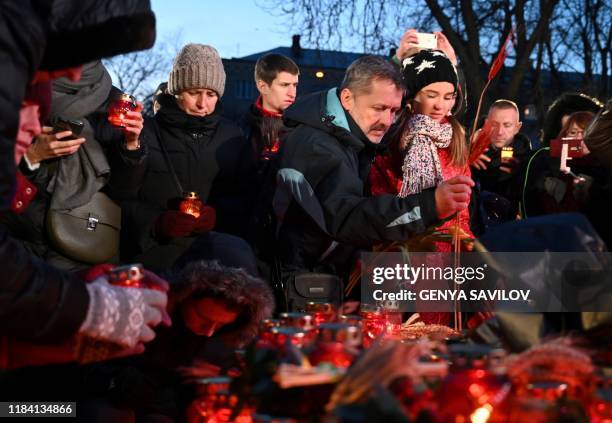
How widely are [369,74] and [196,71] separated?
947mm

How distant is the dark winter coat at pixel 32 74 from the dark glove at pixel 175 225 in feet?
6.97

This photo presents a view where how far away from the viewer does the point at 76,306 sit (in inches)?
64.4

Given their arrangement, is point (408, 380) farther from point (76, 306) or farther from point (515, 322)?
point (76, 306)

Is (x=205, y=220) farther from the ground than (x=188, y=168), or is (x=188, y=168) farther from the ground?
(x=188, y=168)

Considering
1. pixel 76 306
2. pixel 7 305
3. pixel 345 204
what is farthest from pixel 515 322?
pixel 345 204

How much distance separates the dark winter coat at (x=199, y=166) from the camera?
4.09 meters

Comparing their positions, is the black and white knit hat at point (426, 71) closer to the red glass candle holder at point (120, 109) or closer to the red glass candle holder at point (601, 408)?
the red glass candle holder at point (120, 109)

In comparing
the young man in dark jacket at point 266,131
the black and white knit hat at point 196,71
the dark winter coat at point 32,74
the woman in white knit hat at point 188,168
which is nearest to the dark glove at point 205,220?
the woman in white knit hat at point 188,168

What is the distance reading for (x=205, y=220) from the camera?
386 cm

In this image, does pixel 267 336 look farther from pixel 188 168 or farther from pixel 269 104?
pixel 269 104

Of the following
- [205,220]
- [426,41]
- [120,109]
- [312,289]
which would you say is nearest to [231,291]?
[312,289]

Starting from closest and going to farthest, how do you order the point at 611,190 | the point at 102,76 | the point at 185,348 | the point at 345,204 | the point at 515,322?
the point at 515,322, the point at 185,348, the point at 345,204, the point at 102,76, the point at 611,190

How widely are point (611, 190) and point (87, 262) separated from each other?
8.64ft

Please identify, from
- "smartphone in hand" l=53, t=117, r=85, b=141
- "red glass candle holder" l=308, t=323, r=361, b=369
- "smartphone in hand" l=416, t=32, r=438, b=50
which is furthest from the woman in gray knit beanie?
"red glass candle holder" l=308, t=323, r=361, b=369
